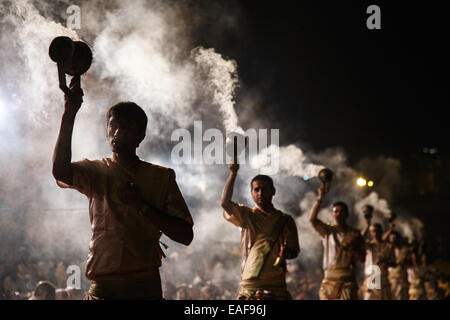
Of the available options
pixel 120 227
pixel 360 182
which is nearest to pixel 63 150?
pixel 120 227

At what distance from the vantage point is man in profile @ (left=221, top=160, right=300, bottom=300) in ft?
17.5

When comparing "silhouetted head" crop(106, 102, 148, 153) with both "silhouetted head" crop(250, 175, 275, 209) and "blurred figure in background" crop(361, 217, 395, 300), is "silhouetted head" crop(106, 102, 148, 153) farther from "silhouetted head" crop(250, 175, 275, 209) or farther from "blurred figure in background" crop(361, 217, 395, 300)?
"blurred figure in background" crop(361, 217, 395, 300)

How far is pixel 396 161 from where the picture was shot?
24.8 metres

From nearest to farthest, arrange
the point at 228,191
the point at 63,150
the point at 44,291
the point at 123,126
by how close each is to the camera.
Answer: the point at 63,150 < the point at 123,126 < the point at 228,191 < the point at 44,291

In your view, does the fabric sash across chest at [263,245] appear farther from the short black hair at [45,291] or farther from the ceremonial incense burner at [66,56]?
the ceremonial incense burner at [66,56]

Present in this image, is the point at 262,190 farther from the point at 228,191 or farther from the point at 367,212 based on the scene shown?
the point at 367,212

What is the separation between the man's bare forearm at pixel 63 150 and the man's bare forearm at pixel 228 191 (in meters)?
2.76

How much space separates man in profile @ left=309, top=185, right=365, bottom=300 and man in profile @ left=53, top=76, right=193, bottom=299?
5.02 meters

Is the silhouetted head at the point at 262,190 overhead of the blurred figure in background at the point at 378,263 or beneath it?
overhead

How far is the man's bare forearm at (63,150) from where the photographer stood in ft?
9.11

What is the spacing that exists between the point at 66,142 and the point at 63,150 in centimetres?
5

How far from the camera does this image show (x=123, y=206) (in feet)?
9.69

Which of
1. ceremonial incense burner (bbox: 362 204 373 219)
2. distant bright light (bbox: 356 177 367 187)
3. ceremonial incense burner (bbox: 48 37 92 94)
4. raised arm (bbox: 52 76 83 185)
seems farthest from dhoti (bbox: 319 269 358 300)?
distant bright light (bbox: 356 177 367 187)

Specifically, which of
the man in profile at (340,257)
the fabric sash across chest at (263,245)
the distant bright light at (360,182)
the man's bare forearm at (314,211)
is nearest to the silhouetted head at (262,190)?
the fabric sash across chest at (263,245)
